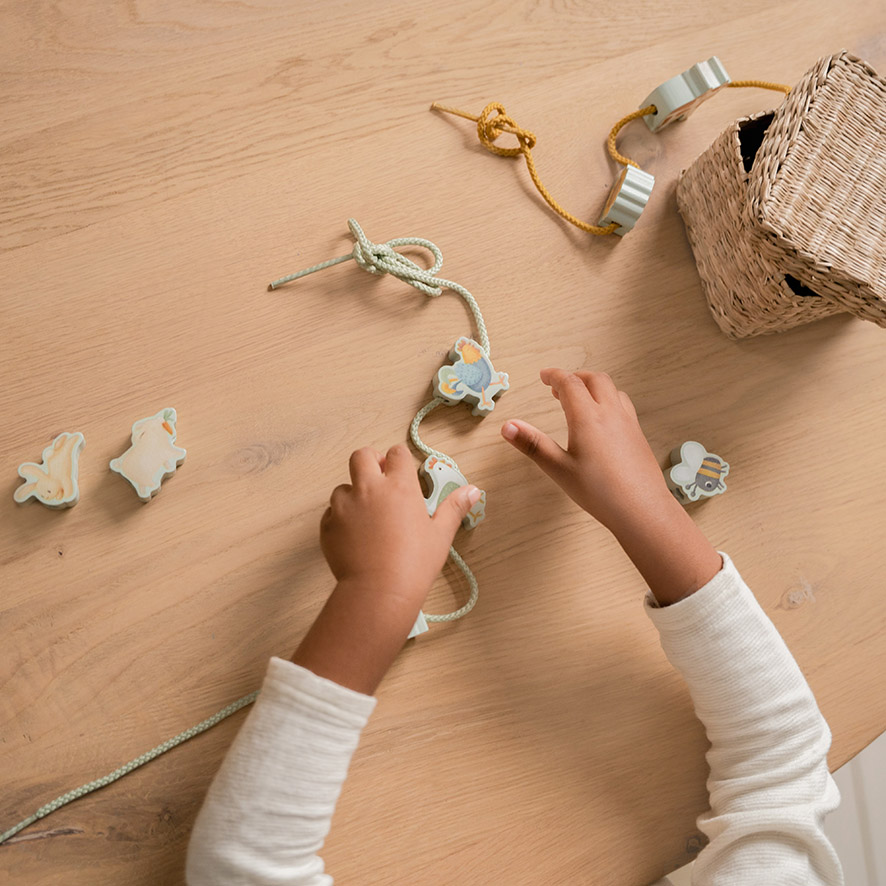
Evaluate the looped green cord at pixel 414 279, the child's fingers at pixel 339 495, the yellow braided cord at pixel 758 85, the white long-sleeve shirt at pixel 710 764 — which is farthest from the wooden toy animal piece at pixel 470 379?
the yellow braided cord at pixel 758 85

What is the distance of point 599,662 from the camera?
0.67 metres

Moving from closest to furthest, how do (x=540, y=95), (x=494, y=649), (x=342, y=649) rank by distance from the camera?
(x=342, y=649)
(x=494, y=649)
(x=540, y=95)

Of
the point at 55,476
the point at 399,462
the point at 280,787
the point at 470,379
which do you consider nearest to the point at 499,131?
the point at 470,379

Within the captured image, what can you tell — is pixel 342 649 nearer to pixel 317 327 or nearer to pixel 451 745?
pixel 451 745

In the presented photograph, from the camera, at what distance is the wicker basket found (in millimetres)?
612

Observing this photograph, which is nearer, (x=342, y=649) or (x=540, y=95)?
(x=342, y=649)

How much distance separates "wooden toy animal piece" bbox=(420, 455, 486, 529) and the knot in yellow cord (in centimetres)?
34

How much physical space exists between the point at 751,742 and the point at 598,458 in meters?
0.28

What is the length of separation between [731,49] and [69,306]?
2.50 ft

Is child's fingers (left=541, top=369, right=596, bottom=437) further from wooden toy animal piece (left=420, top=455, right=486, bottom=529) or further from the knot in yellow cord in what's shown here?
the knot in yellow cord

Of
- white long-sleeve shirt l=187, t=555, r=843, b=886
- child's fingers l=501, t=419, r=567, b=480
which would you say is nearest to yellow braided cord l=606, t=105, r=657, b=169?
child's fingers l=501, t=419, r=567, b=480

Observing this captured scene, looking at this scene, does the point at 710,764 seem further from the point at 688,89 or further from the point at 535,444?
the point at 688,89

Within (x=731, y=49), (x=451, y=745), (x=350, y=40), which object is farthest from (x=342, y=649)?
(x=731, y=49)

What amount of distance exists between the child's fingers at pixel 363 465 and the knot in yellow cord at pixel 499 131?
0.36 m
